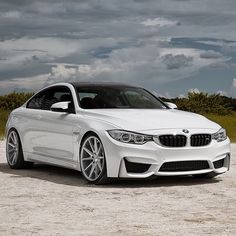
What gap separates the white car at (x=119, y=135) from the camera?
360 inches

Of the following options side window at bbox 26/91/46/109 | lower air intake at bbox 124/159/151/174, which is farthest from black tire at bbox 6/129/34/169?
lower air intake at bbox 124/159/151/174

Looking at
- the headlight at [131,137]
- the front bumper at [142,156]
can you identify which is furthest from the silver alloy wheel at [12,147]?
the headlight at [131,137]

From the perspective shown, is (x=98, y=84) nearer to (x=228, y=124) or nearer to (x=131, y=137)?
(x=131, y=137)

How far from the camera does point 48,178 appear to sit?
34.5 ft

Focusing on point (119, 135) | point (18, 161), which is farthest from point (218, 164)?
point (18, 161)

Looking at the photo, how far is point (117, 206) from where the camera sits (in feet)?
25.2

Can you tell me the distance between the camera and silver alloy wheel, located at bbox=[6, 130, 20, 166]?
1187cm

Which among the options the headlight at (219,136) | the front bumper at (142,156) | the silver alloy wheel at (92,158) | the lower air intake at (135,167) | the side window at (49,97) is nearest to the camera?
the front bumper at (142,156)

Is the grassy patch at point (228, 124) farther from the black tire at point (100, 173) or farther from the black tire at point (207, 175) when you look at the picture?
the black tire at point (100, 173)

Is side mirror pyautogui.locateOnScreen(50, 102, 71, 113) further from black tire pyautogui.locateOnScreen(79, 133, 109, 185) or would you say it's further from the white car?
black tire pyautogui.locateOnScreen(79, 133, 109, 185)

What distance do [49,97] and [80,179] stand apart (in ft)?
6.10

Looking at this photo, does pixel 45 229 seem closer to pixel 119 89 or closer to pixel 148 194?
pixel 148 194

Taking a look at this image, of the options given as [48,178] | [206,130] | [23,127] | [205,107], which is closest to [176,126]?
[206,130]

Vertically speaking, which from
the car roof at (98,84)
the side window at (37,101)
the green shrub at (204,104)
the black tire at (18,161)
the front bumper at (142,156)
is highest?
the car roof at (98,84)
